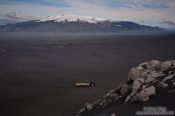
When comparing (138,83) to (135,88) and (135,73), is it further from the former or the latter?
(135,73)

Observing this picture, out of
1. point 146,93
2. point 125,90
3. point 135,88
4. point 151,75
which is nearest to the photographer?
point 146,93

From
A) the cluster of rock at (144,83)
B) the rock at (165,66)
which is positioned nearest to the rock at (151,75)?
the cluster of rock at (144,83)

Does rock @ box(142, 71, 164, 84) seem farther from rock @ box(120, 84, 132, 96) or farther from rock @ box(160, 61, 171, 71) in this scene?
rock @ box(120, 84, 132, 96)

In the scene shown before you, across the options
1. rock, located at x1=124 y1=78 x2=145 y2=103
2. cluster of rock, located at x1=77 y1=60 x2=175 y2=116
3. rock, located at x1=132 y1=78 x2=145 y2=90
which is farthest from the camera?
rock, located at x1=132 y1=78 x2=145 y2=90

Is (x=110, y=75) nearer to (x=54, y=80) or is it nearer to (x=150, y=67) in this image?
(x=54, y=80)

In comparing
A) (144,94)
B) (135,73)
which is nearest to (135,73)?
(135,73)

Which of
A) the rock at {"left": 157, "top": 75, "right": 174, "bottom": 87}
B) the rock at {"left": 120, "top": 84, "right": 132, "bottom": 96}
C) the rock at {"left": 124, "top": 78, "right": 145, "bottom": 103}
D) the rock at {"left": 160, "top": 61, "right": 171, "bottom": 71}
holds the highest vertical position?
the rock at {"left": 160, "top": 61, "right": 171, "bottom": 71}

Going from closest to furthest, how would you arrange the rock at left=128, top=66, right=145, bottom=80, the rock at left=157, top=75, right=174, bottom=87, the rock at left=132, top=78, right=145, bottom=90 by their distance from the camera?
the rock at left=157, top=75, right=174, bottom=87, the rock at left=132, top=78, right=145, bottom=90, the rock at left=128, top=66, right=145, bottom=80

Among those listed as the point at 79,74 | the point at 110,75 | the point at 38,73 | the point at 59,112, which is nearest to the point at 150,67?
the point at 59,112

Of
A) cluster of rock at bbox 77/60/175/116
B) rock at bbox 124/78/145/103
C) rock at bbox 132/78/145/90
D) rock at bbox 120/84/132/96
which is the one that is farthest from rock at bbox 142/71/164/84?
rock at bbox 120/84/132/96
